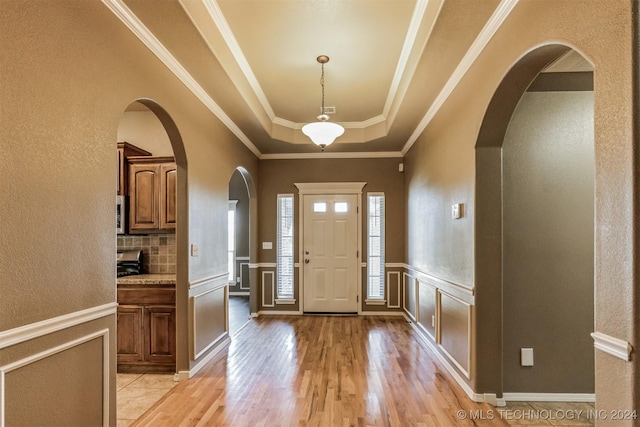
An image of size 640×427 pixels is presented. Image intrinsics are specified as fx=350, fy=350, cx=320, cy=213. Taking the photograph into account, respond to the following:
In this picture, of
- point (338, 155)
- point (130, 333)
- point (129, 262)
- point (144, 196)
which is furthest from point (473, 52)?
point (129, 262)

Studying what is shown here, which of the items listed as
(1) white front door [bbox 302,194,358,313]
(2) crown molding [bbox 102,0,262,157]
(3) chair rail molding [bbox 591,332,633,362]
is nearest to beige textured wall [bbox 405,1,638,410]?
(3) chair rail molding [bbox 591,332,633,362]

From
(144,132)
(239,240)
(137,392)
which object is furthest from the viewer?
(239,240)

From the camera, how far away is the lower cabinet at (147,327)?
3.41m

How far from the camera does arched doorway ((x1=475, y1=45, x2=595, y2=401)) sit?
9.27 ft

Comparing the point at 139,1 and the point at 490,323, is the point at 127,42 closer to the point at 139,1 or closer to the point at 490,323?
the point at 139,1

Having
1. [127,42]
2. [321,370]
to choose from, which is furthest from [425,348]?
[127,42]

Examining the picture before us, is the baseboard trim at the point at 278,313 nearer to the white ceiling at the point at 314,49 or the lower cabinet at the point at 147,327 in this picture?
the lower cabinet at the point at 147,327

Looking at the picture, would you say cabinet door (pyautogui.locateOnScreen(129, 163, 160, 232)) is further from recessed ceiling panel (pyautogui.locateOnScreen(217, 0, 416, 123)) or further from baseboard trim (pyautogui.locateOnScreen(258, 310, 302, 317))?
baseboard trim (pyautogui.locateOnScreen(258, 310, 302, 317))

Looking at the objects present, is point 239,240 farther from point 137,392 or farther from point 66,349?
point 66,349

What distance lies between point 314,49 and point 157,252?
2.91 metres

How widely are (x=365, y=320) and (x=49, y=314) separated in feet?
15.3

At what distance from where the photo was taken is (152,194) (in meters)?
4.01

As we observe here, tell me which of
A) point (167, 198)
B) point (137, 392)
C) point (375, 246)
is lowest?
point (137, 392)

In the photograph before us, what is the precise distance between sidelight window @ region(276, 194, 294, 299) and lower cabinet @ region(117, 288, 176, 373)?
9.57 ft
